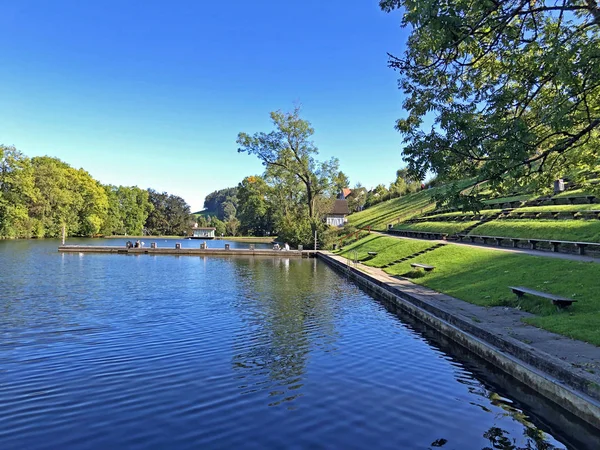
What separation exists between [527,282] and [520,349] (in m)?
6.99

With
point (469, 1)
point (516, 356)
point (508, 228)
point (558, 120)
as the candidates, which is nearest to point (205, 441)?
point (516, 356)

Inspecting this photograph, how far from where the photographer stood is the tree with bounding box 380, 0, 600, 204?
7.73m

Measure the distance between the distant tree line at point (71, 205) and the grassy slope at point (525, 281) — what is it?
1873 inches

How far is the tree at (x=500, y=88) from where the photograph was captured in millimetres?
7730

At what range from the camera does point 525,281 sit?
14.4 meters

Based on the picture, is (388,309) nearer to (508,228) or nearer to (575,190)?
(508,228)

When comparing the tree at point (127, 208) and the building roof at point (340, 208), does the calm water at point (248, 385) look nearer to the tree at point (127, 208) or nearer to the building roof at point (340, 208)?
the building roof at point (340, 208)

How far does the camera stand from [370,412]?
6.67 metres

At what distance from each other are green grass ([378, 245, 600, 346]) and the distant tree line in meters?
47.8

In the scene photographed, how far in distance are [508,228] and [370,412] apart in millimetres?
23277

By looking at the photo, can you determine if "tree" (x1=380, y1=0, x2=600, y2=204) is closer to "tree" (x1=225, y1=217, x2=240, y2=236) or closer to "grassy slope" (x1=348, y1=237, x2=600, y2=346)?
"grassy slope" (x1=348, y1=237, x2=600, y2=346)

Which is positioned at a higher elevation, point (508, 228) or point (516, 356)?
point (508, 228)

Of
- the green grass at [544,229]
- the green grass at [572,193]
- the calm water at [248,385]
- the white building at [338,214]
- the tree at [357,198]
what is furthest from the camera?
the tree at [357,198]

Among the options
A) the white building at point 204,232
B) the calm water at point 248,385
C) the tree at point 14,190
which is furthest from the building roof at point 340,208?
the calm water at point 248,385
